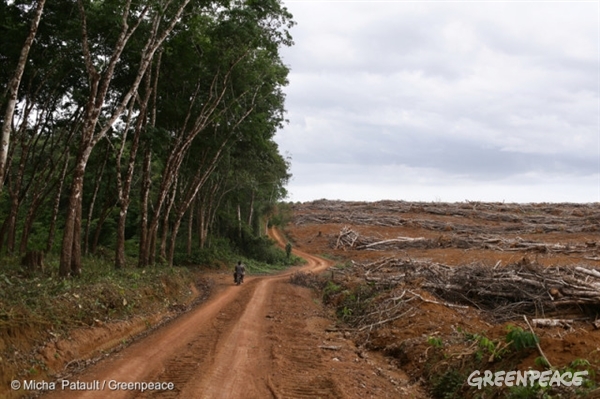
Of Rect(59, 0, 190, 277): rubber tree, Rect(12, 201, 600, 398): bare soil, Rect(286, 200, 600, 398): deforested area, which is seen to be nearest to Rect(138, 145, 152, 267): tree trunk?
Rect(12, 201, 600, 398): bare soil

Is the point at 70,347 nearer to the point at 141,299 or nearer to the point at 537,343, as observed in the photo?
the point at 141,299

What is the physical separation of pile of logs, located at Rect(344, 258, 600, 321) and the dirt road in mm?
3830

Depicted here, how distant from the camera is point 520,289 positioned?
40.3 feet

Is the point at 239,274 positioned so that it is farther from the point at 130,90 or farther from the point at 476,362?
the point at 476,362

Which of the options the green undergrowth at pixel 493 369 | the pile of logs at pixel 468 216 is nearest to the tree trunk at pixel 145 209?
the green undergrowth at pixel 493 369

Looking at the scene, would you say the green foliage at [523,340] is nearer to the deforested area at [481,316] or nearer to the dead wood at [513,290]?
the deforested area at [481,316]

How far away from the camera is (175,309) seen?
16484mm

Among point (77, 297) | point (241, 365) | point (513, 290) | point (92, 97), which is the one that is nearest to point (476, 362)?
point (241, 365)

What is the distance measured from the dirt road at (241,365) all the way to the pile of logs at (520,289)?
3.83 meters

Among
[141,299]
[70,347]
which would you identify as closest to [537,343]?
[70,347]

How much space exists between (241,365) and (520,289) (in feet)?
25.1

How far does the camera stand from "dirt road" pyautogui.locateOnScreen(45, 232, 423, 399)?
7781mm

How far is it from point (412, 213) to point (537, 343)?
4569 centimetres

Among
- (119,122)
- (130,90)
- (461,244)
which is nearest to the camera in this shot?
(130,90)
